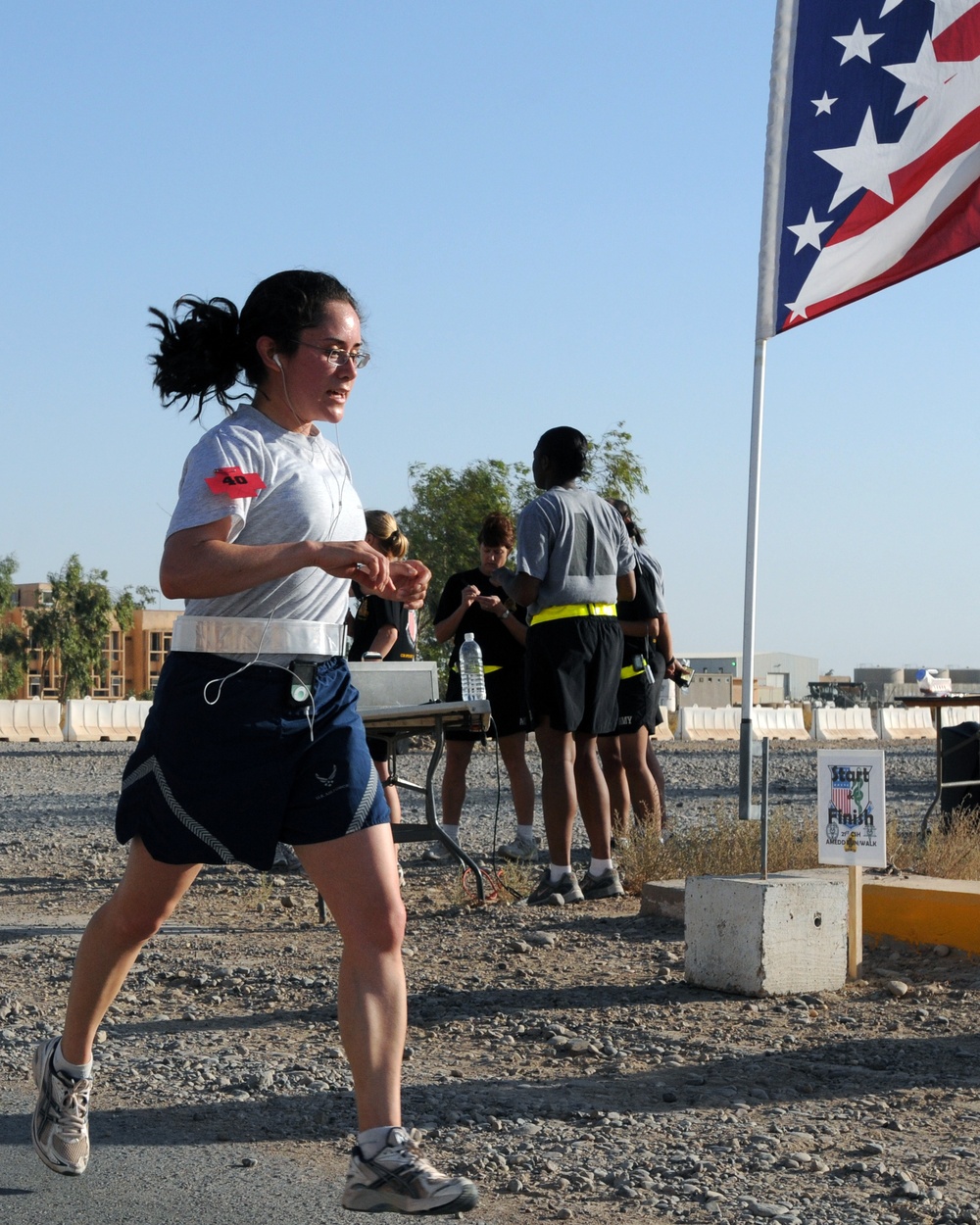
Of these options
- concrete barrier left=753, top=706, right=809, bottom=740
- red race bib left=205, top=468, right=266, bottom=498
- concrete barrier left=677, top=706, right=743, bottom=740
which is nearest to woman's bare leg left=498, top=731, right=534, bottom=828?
red race bib left=205, top=468, right=266, bottom=498

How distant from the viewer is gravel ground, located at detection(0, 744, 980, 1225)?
11.9ft

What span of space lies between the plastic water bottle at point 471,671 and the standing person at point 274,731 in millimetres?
4562

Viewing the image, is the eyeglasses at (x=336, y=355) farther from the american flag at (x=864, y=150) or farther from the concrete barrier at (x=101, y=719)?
the concrete barrier at (x=101, y=719)

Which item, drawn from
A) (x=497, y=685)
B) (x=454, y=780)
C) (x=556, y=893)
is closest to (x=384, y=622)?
(x=497, y=685)

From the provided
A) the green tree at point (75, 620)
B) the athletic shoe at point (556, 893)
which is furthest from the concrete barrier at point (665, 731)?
the green tree at point (75, 620)

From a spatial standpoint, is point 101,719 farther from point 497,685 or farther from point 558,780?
point 558,780

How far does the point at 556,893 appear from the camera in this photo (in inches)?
309

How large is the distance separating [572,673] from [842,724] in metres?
36.6

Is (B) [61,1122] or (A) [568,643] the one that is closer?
(B) [61,1122]

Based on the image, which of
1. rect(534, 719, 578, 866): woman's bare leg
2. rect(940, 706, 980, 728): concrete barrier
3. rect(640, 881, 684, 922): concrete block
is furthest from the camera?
rect(940, 706, 980, 728): concrete barrier

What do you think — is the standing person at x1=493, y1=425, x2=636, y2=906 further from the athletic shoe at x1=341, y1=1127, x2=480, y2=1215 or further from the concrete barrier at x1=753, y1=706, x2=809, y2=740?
the concrete barrier at x1=753, y1=706, x2=809, y2=740

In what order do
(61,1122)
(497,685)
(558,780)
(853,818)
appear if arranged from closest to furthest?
(61,1122) → (853,818) → (558,780) → (497,685)

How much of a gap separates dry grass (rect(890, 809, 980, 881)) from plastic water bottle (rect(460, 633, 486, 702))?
2.34 m

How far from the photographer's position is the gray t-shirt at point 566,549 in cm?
777
